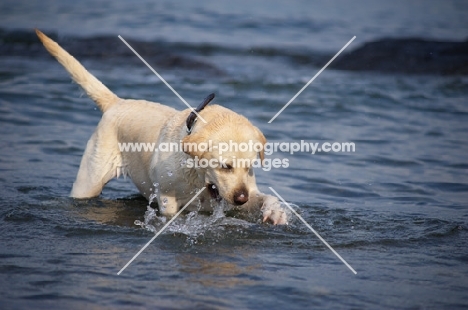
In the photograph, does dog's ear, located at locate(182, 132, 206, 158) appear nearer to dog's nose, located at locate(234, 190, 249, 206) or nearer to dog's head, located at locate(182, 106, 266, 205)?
dog's head, located at locate(182, 106, 266, 205)

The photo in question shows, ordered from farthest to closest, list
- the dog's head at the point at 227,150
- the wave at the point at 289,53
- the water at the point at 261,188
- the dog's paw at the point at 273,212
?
the wave at the point at 289,53 → the dog's paw at the point at 273,212 → the dog's head at the point at 227,150 → the water at the point at 261,188

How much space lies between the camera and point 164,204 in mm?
6926

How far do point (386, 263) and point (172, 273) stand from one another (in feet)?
5.84

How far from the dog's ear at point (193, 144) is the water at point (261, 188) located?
2.72 ft

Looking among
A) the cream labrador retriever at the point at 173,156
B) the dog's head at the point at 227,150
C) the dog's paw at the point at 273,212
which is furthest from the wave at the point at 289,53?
the dog's head at the point at 227,150

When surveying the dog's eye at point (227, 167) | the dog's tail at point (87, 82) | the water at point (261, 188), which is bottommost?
the water at point (261, 188)

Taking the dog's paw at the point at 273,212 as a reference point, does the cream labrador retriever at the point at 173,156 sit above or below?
above

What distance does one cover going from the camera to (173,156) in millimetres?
6703

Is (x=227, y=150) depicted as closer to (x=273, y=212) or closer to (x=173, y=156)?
(x=173, y=156)

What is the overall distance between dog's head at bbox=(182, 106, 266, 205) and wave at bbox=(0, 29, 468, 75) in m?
9.68

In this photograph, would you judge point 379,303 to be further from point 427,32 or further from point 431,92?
point 427,32

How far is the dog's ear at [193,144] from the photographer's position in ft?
20.1

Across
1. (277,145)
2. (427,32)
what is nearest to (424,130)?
(277,145)

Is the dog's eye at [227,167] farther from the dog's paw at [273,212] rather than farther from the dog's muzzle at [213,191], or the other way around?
the dog's paw at [273,212]
